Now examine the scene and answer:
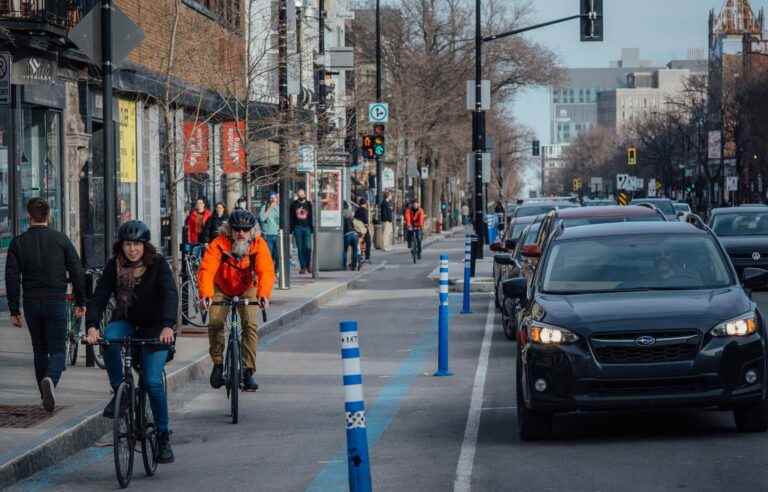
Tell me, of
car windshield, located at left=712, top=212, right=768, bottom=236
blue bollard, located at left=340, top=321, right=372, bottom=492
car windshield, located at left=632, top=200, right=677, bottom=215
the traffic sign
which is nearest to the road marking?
blue bollard, located at left=340, top=321, right=372, bottom=492

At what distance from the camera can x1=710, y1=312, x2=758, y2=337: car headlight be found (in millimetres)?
11023

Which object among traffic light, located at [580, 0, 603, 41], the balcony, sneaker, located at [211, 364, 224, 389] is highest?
traffic light, located at [580, 0, 603, 41]

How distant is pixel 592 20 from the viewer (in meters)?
34.0

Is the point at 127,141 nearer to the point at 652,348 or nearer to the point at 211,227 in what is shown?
the point at 211,227

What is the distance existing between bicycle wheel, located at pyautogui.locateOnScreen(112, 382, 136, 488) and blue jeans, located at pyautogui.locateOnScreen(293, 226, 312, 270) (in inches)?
999

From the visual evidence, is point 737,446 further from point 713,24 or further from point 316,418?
point 713,24

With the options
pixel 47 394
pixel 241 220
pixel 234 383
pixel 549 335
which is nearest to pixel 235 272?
pixel 241 220

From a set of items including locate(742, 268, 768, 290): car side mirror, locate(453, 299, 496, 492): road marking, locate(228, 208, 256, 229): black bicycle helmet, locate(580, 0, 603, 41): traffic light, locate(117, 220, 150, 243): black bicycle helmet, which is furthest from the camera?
locate(580, 0, 603, 41): traffic light

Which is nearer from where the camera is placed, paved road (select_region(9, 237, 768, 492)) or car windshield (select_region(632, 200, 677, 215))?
paved road (select_region(9, 237, 768, 492))

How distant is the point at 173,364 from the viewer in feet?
55.2

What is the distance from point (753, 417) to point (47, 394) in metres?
5.38

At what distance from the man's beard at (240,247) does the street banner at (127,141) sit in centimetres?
Result: 1773

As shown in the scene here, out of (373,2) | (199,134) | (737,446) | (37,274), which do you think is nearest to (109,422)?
(37,274)

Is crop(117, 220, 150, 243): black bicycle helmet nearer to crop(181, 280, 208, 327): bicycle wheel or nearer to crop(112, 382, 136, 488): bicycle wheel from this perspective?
crop(112, 382, 136, 488): bicycle wheel
